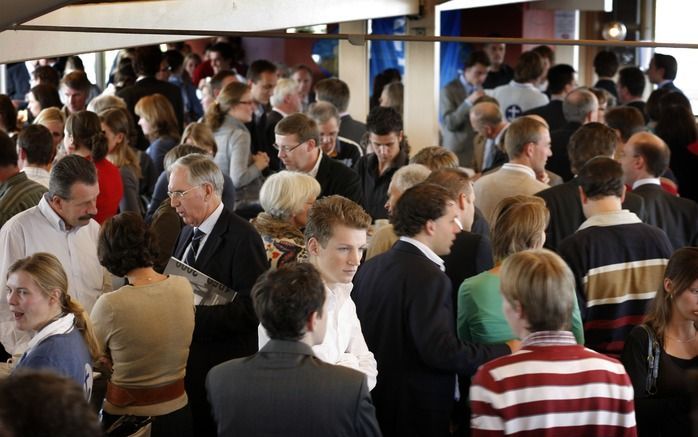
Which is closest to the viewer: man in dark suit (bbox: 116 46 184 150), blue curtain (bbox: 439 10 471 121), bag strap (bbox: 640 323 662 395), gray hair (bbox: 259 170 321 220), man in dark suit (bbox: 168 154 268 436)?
bag strap (bbox: 640 323 662 395)

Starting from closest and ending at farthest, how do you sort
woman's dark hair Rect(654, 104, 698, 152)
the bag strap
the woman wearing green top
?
the bag strap → the woman wearing green top → woman's dark hair Rect(654, 104, 698, 152)

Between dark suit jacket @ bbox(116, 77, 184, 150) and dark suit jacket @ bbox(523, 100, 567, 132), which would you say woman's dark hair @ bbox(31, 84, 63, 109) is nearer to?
dark suit jacket @ bbox(116, 77, 184, 150)

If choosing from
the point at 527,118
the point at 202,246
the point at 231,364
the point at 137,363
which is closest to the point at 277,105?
the point at 527,118

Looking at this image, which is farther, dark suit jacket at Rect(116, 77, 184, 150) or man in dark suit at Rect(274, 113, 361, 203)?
dark suit jacket at Rect(116, 77, 184, 150)

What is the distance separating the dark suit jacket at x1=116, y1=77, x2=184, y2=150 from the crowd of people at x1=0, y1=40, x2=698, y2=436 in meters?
2.74

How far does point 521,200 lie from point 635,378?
905mm

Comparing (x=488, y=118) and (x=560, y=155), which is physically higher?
(x=488, y=118)

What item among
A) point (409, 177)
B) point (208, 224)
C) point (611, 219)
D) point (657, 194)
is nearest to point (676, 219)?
point (657, 194)

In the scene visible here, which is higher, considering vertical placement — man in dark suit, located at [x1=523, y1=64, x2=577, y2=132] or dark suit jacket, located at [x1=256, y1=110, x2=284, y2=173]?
man in dark suit, located at [x1=523, y1=64, x2=577, y2=132]

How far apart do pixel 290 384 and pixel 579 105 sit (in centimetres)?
527

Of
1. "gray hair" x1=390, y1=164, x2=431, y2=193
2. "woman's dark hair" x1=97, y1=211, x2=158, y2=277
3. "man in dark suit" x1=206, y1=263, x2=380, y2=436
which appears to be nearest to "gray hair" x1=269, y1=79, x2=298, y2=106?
"gray hair" x1=390, y1=164, x2=431, y2=193

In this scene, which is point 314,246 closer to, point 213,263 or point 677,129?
point 213,263

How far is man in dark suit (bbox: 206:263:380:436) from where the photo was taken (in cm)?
307

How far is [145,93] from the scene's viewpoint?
973 cm
